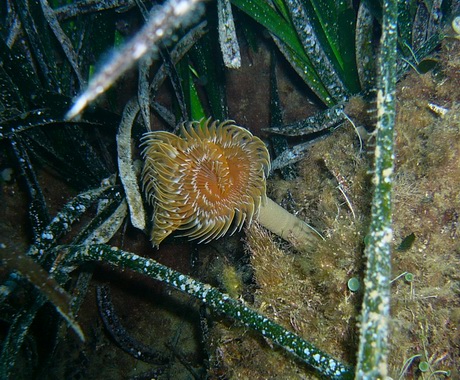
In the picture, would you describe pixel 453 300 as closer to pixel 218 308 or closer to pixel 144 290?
pixel 218 308

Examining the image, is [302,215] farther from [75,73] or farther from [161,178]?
[75,73]

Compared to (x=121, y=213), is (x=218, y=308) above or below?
below

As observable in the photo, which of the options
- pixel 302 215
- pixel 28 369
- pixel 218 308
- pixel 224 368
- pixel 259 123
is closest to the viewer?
pixel 218 308

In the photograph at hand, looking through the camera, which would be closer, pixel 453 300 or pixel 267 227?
pixel 453 300

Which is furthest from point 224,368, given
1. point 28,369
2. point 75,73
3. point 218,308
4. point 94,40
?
point 94,40

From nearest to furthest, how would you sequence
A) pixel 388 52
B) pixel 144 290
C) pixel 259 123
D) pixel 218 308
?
1. pixel 388 52
2. pixel 218 308
3. pixel 144 290
4. pixel 259 123

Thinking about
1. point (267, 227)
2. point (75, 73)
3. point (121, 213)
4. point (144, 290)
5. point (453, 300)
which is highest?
point (75, 73)
